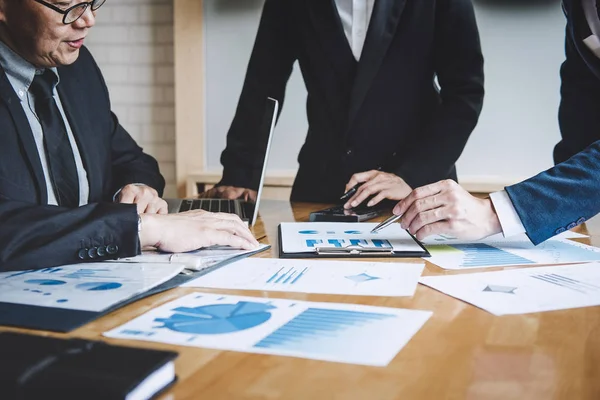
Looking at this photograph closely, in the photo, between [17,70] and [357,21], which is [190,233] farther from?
[357,21]

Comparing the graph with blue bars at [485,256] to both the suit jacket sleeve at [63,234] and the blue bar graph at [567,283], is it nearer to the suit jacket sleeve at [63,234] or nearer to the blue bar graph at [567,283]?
the blue bar graph at [567,283]

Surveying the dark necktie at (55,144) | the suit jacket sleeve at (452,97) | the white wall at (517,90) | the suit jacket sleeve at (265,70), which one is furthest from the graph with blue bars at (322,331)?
the white wall at (517,90)

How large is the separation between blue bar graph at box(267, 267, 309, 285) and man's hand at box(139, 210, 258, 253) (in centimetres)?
18

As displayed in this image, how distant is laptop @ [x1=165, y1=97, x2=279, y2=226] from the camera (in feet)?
5.34

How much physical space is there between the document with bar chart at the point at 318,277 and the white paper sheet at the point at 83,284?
0.08 meters

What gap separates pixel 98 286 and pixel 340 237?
1.81 feet

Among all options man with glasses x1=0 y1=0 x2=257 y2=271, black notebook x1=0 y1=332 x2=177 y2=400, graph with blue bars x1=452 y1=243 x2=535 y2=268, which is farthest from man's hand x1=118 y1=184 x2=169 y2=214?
black notebook x1=0 y1=332 x2=177 y2=400

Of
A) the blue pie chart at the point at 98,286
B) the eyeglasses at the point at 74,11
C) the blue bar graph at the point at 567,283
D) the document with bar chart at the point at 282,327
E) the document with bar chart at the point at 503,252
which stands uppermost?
the eyeglasses at the point at 74,11

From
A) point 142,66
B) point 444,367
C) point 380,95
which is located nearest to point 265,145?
point 380,95

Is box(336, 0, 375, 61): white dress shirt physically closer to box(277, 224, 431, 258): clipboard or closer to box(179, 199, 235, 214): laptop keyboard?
box(179, 199, 235, 214): laptop keyboard

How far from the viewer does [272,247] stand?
4.26 ft

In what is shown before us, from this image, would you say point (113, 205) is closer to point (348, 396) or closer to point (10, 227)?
point (10, 227)

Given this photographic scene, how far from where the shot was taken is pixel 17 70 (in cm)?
156

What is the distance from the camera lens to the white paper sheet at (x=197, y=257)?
1.06 meters
